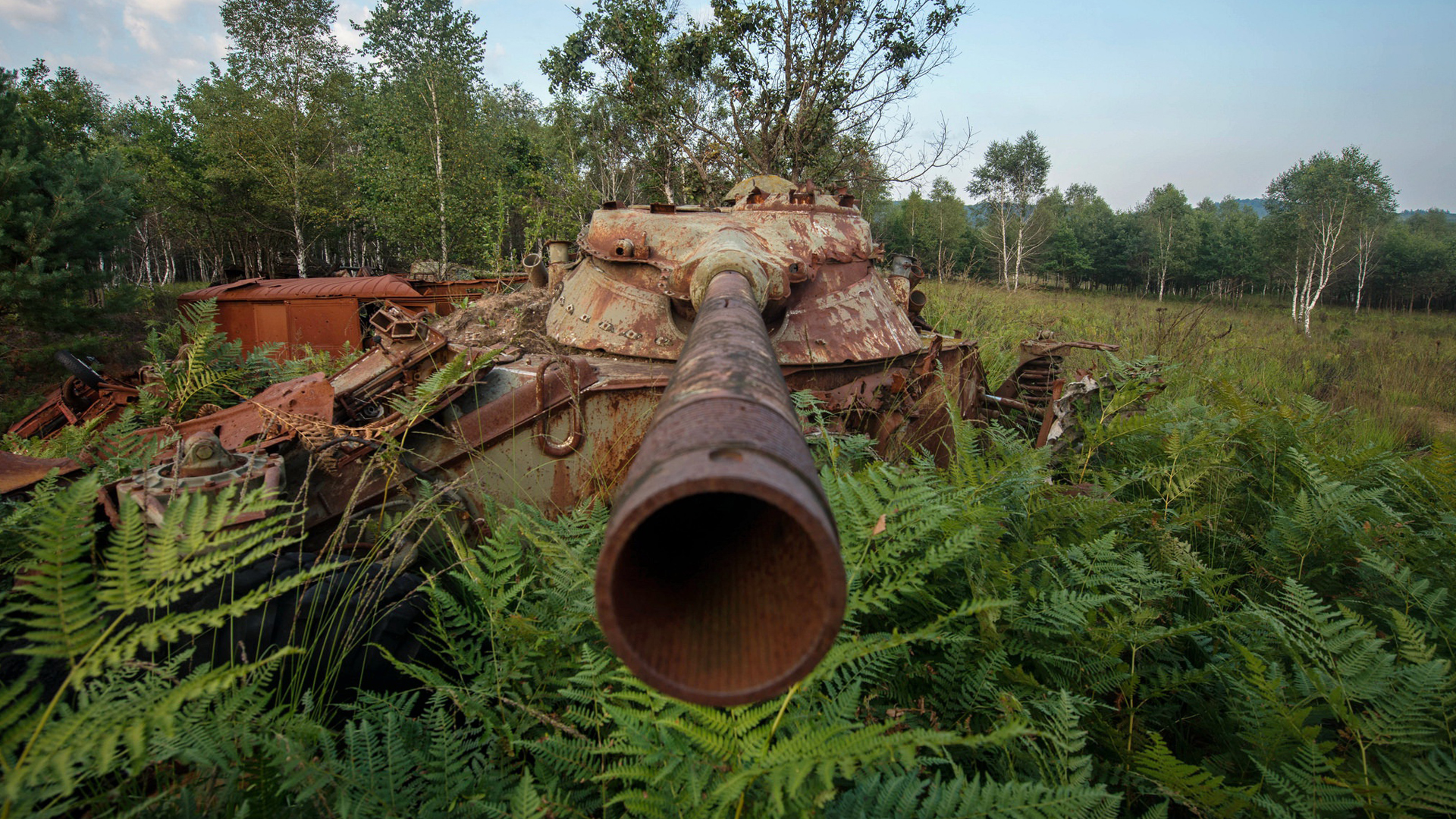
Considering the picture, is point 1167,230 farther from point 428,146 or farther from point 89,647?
point 89,647

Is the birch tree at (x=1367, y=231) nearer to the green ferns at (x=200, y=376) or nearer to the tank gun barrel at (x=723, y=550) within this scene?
the tank gun barrel at (x=723, y=550)

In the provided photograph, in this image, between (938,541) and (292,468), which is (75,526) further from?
(938,541)

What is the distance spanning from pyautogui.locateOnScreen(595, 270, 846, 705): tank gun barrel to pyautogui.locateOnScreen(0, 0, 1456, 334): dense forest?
6954 millimetres

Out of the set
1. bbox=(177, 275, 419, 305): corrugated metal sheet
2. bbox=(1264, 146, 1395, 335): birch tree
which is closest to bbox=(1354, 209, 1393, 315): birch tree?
bbox=(1264, 146, 1395, 335): birch tree

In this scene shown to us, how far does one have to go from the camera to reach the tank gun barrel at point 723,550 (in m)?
0.83

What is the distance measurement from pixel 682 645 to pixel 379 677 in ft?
5.54

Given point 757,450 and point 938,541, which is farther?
point 938,541

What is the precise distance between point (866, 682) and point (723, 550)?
46.2 inches

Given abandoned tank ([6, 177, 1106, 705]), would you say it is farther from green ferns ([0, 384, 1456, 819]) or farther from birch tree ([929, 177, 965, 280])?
birch tree ([929, 177, 965, 280])

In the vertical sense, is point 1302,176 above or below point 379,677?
above

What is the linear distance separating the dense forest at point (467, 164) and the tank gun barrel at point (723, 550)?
22.8 feet

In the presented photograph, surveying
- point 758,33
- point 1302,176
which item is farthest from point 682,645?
point 1302,176

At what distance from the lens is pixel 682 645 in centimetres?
96

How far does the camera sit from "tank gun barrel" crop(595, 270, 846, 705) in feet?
2.74
